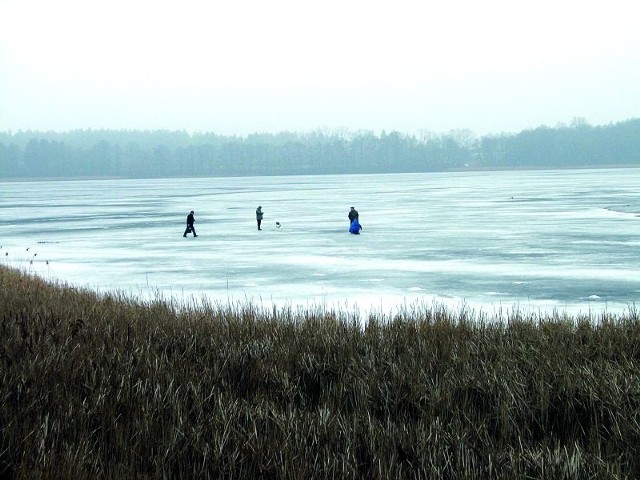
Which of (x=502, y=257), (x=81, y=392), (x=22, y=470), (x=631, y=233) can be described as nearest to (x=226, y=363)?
(x=81, y=392)

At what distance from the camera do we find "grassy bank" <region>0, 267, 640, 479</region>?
20.5 ft

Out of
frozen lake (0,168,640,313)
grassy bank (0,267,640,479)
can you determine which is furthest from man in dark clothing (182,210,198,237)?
grassy bank (0,267,640,479)

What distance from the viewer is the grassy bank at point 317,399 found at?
6.24 meters

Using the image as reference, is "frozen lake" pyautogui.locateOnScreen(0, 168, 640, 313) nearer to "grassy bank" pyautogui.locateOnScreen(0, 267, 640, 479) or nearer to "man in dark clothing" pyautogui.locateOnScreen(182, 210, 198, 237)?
"man in dark clothing" pyautogui.locateOnScreen(182, 210, 198, 237)

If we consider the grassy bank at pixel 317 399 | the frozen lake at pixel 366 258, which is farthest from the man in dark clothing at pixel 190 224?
the grassy bank at pixel 317 399

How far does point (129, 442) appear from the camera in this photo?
6.64 meters

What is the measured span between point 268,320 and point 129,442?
5567mm

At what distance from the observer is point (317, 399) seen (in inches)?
332

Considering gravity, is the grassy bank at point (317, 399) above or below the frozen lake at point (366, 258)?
above

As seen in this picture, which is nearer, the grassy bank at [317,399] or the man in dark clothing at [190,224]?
the grassy bank at [317,399]

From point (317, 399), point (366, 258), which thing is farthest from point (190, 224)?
point (317, 399)

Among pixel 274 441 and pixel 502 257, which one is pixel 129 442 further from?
pixel 502 257

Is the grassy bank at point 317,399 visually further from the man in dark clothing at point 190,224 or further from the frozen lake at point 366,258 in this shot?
the man in dark clothing at point 190,224

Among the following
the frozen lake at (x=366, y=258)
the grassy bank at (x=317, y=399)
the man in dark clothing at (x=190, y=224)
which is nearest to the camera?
the grassy bank at (x=317, y=399)
